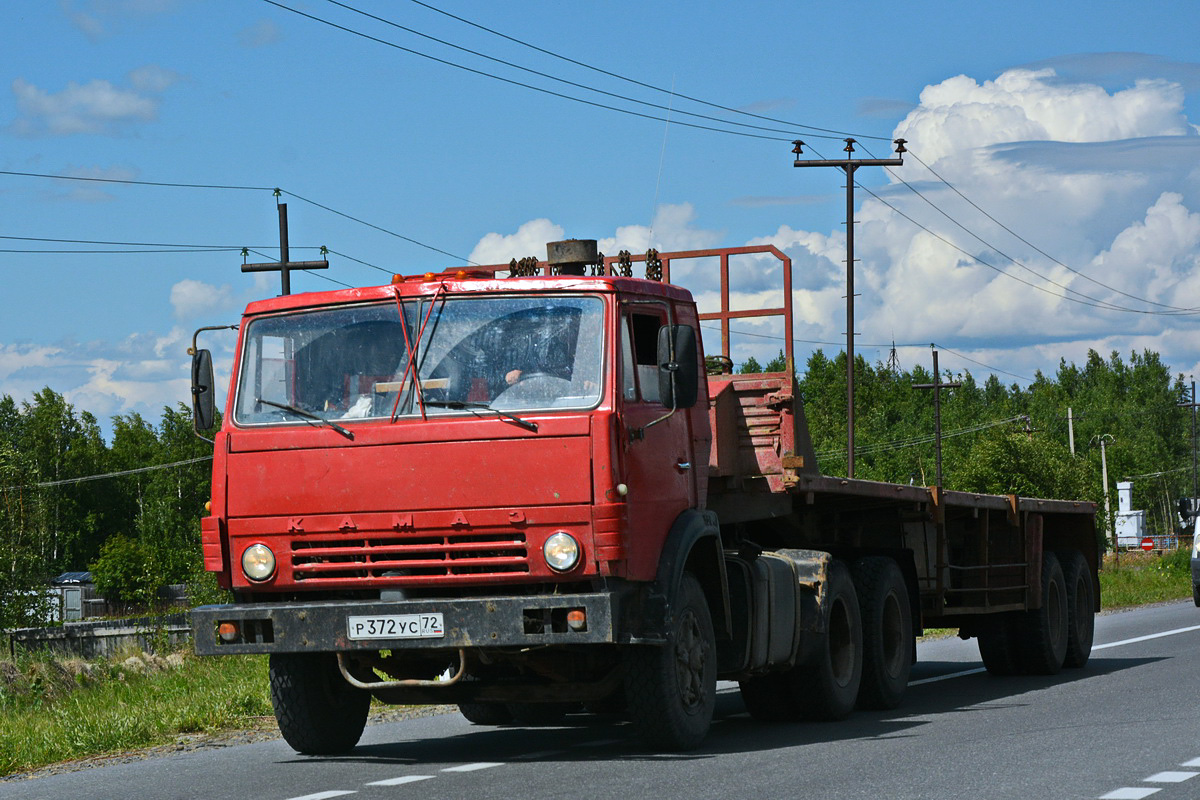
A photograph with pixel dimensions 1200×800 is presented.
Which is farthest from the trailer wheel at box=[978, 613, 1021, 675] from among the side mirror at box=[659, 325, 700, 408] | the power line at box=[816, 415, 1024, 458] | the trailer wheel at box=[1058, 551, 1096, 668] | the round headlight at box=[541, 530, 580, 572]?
the power line at box=[816, 415, 1024, 458]

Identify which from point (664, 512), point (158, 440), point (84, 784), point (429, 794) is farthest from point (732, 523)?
point (158, 440)

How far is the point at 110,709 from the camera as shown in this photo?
1343cm

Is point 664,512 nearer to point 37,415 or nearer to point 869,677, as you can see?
point 869,677

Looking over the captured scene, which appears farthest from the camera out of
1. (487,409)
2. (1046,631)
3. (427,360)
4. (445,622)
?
(1046,631)

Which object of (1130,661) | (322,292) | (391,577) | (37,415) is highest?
(37,415)

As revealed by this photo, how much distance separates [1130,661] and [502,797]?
35.9ft

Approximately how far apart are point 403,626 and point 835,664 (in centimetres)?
417

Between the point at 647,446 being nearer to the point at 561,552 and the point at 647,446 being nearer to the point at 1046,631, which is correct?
the point at 561,552

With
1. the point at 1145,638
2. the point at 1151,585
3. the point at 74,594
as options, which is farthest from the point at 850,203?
the point at 74,594

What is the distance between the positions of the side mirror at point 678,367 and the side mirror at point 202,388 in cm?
259

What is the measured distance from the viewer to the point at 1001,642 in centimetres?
1633

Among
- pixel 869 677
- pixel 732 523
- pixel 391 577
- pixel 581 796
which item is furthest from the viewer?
pixel 869 677

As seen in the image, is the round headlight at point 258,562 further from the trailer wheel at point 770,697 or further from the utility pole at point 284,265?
the utility pole at point 284,265

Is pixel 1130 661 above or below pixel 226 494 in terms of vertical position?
below
